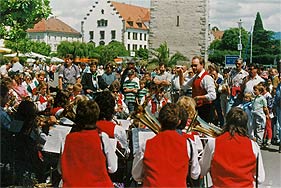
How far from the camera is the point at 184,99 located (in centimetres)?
607

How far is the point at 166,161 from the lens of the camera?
4547 mm

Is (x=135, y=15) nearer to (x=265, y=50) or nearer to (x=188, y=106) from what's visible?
(x=265, y=50)

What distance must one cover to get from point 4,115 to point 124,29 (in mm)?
76348

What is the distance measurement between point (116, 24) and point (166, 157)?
76.0 m

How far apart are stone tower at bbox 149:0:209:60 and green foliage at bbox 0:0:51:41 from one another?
39319mm

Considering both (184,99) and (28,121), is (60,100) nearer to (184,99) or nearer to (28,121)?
(28,121)

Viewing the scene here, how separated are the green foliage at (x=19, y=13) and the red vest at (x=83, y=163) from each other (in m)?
4.73

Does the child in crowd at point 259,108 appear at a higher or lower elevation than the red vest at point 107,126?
lower

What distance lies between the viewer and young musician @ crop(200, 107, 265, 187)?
15.1 ft

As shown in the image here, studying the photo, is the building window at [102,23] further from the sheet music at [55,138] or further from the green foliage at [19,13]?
the sheet music at [55,138]

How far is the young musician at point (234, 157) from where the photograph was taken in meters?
4.60

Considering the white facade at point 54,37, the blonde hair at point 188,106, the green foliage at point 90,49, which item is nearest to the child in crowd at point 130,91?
the blonde hair at point 188,106

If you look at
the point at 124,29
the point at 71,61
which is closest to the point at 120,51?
the point at 124,29

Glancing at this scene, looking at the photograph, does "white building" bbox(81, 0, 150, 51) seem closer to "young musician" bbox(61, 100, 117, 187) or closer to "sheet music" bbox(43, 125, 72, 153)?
"sheet music" bbox(43, 125, 72, 153)
